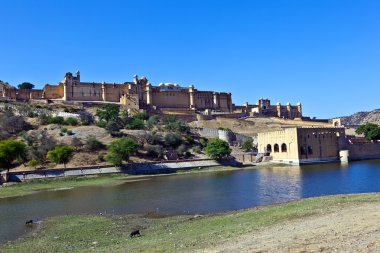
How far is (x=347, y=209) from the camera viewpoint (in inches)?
535

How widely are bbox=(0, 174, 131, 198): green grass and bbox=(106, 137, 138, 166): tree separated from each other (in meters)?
1.89

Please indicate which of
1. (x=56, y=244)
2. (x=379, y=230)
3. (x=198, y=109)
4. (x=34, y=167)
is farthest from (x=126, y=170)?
(x=198, y=109)

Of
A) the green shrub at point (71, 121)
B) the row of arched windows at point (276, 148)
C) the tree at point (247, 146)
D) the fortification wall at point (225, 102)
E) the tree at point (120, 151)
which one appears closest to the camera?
the tree at point (120, 151)

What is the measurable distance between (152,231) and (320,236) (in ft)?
20.7

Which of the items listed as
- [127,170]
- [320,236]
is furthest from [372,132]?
[320,236]

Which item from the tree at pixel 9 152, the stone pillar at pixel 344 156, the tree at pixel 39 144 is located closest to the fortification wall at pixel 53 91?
the tree at pixel 39 144

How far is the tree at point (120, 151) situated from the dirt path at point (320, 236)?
32.1 meters

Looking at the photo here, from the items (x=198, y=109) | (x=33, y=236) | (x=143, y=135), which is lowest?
(x=33, y=236)

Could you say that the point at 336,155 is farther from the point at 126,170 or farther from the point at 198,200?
the point at 198,200

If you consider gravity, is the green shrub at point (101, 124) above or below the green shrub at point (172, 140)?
above

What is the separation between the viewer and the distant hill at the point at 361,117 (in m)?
140

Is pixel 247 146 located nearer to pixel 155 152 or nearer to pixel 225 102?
pixel 155 152

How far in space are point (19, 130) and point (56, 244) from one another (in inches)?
1787

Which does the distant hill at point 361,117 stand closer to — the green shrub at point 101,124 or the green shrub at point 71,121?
the green shrub at point 101,124
